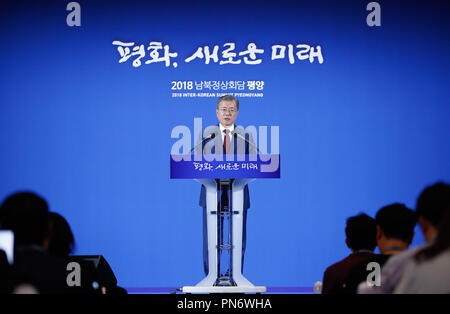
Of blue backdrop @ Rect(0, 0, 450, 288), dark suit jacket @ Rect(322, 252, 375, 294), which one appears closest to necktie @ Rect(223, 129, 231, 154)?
blue backdrop @ Rect(0, 0, 450, 288)

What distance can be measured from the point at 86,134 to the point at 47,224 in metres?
4.42

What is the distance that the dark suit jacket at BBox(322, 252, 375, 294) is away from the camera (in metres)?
2.74

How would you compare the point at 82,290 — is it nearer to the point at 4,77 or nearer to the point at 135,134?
the point at 135,134

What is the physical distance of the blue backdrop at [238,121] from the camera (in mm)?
6359

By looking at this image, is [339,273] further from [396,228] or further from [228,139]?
[228,139]

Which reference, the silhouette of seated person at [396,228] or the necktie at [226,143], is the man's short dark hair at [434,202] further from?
the necktie at [226,143]

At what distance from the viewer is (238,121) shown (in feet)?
20.7

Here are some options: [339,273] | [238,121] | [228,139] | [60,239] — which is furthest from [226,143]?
[60,239]

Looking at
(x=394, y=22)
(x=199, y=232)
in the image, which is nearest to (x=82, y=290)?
(x=199, y=232)

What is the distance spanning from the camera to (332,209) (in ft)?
20.9

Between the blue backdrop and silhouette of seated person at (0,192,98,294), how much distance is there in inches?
167

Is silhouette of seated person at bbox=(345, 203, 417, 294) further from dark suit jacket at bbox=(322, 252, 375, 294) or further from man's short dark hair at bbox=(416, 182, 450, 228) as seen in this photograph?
man's short dark hair at bbox=(416, 182, 450, 228)

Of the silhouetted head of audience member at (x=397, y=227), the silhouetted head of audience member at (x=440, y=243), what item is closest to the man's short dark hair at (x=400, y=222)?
the silhouetted head of audience member at (x=397, y=227)

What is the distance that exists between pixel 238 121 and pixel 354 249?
11.4 feet
